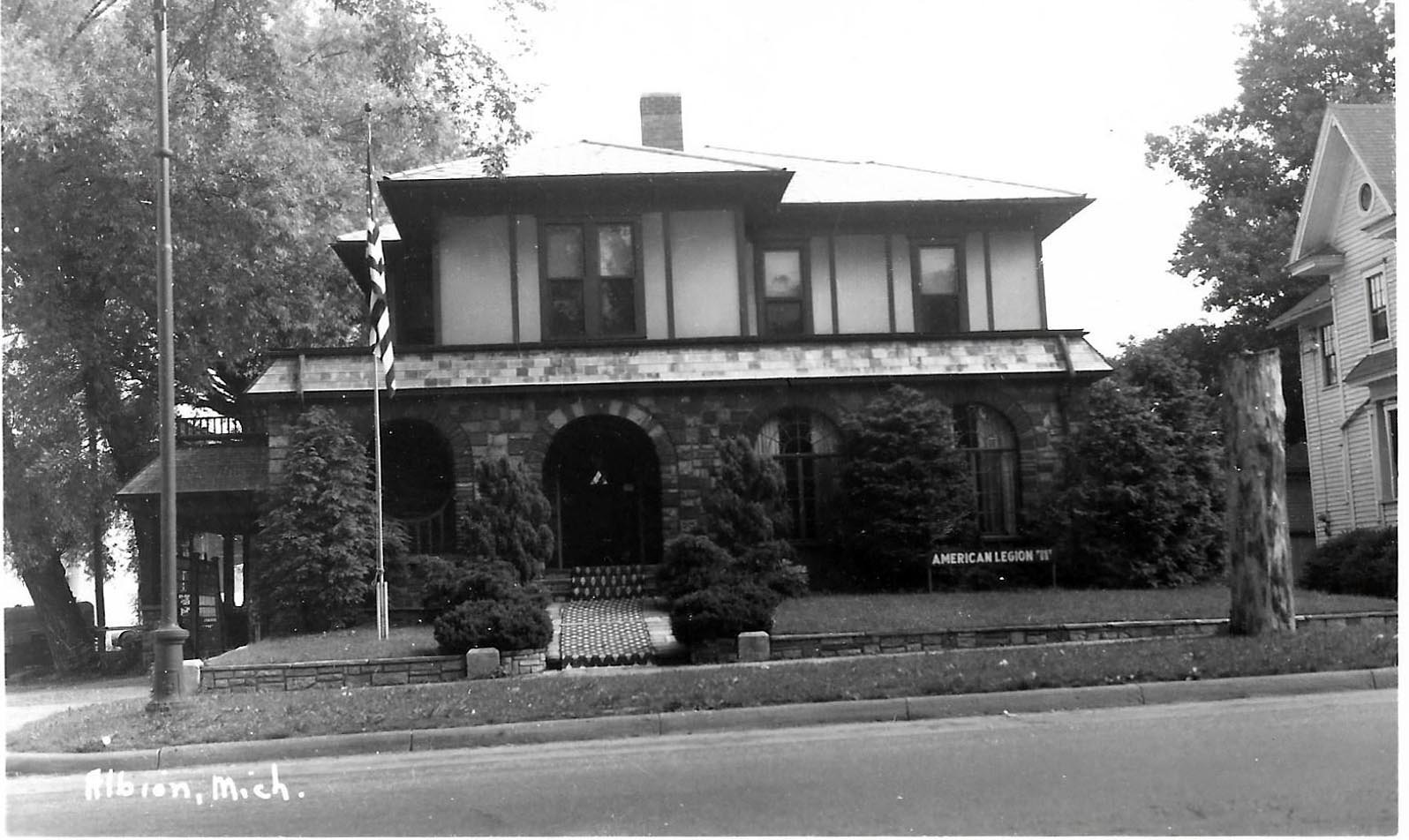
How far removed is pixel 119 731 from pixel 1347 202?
20.5 metres

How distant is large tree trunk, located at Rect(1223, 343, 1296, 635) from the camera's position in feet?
46.0

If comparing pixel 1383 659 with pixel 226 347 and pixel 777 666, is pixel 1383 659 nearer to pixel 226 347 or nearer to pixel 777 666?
pixel 777 666

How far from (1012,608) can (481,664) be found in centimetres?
715

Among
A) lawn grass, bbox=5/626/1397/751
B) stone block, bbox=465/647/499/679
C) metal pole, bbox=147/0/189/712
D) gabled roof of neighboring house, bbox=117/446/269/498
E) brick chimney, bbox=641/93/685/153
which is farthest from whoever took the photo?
brick chimney, bbox=641/93/685/153

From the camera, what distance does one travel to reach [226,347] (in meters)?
25.9

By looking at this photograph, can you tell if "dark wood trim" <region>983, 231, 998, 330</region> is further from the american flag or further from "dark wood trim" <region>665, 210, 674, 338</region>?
the american flag

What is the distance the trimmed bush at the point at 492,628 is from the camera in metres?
16.0

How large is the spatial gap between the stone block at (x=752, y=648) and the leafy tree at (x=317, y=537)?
671 cm

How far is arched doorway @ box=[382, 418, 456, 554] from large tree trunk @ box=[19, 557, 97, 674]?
7.47 metres

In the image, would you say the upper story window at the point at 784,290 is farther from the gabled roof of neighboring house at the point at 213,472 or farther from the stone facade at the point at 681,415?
the gabled roof of neighboring house at the point at 213,472

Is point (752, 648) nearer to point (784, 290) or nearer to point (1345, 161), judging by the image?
point (784, 290)

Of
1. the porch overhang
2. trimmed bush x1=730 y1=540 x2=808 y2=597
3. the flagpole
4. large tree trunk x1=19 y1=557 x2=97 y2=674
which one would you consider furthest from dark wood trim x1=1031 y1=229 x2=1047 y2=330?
large tree trunk x1=19 y1=557 x2=97 y2=674

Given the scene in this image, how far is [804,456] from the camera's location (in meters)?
23.6

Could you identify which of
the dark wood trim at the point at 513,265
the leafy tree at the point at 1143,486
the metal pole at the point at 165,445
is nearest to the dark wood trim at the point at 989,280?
the leafy tree at the point at 1143,486
